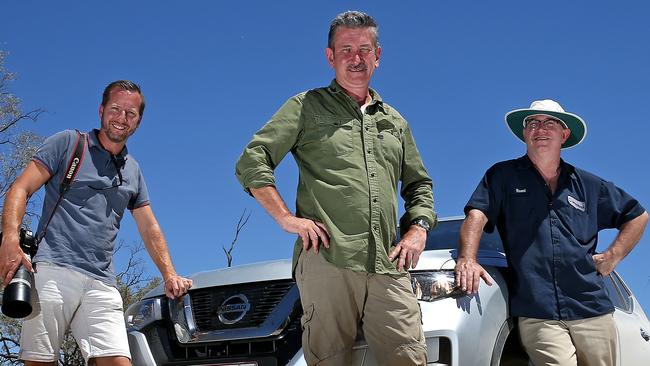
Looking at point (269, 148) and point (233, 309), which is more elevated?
point (269, 148)

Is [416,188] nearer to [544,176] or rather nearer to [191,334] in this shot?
[544,176]

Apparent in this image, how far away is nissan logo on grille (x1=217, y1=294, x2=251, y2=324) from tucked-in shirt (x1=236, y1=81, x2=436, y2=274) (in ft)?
3.16

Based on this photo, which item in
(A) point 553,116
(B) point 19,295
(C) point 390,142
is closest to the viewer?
(C) point 390,142

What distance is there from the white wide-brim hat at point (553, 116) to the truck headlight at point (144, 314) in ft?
8.08

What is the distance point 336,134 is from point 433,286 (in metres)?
0.95

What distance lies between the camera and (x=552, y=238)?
434 cm

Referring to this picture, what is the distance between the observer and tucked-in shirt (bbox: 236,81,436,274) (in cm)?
331

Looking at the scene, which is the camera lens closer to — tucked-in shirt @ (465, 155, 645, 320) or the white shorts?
the white shorts

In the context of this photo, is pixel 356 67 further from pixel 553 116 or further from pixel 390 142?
pixel 553 116

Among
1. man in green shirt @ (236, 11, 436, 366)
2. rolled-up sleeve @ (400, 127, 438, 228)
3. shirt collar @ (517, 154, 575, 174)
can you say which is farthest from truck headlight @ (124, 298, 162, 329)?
shirt collar @ (517, 154, 575, 174)

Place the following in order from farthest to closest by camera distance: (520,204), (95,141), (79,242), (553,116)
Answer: (553,116)
(520,204)
(95,141)
(79,242)

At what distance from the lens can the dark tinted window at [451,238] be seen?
474cm

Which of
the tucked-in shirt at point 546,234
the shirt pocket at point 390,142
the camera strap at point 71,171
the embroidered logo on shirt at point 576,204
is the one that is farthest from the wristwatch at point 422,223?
the camera strap at point 71,171

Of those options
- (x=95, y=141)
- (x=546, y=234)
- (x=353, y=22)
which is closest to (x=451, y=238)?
(x=546, y=234)
